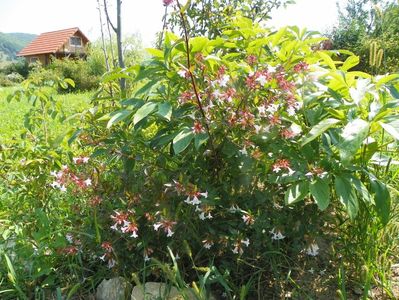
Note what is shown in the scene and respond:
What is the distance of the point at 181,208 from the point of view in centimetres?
155

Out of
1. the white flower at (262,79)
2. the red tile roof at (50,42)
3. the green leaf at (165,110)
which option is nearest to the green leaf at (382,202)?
the white flower at (262,79)

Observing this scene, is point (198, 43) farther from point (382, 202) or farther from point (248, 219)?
point (382, 202)

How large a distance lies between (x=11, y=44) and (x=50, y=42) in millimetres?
145612

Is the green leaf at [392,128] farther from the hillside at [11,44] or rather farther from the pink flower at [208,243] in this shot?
the hillside at [11,44]

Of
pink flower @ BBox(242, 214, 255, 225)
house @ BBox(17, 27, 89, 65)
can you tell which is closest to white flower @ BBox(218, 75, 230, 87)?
pink flower @ BBox(242, 214, 255, 225)

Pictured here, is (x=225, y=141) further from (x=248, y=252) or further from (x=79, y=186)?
(x=79, y=186)

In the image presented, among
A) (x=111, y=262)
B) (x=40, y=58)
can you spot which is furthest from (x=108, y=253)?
(x=40, y=58)

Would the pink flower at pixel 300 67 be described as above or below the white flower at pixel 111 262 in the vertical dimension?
above

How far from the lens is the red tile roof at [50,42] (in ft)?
129

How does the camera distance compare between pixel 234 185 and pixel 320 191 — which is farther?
pixel 234 185

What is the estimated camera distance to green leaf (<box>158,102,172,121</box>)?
4.60ft

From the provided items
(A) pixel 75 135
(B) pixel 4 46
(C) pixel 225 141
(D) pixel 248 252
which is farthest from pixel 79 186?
(B) pixel 4 46

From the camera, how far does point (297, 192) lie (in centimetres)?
133

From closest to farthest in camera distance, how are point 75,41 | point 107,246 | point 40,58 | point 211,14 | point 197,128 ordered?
point 197,128, point 107,246, point 211,14, point 40,58, point 75,41
